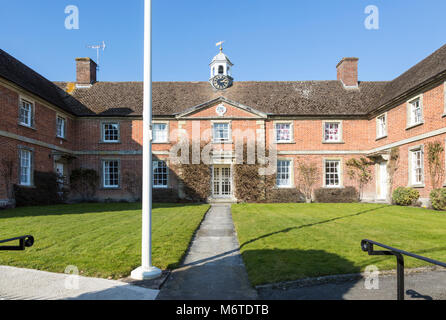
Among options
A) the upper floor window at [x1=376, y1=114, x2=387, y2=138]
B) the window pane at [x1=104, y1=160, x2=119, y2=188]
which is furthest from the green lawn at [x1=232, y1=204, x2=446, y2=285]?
the window pane at [x1=104, y1=160, x2=119, y2=188]

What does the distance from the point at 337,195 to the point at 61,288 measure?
63.8 ft

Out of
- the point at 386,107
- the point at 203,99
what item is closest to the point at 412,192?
the point at 386,107

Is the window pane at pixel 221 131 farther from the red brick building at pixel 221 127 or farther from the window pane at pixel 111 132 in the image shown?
the window pane at pixel 111 132

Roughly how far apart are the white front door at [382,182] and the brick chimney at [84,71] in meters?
21.8

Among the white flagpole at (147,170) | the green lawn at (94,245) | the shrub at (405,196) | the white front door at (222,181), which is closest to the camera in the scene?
the white flagpole at (147,170)

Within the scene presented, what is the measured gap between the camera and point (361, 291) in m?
4.36

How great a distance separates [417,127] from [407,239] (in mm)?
11263

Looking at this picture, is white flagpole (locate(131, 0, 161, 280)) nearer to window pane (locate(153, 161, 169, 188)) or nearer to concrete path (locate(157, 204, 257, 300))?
concrete path (locate(157, 204, 257, 300))

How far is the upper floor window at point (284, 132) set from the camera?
21.7 m

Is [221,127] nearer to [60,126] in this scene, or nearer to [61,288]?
[60,126]

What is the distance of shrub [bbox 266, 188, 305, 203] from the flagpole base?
16227 mm

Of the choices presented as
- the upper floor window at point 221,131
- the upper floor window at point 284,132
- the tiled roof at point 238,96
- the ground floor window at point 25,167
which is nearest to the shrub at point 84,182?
the tiled roof at point 238,96

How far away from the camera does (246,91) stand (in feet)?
77.5
